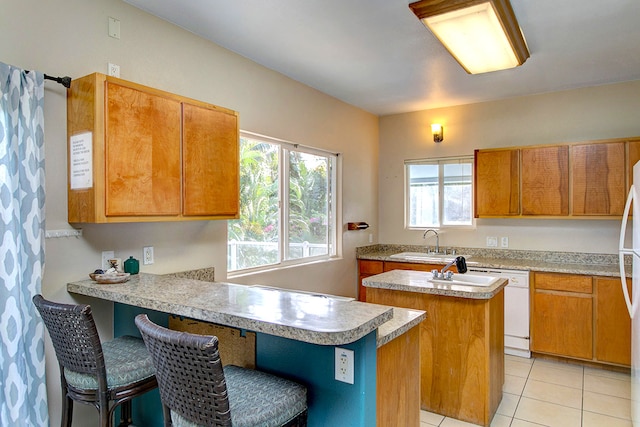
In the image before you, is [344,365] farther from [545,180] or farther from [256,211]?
[545,180]

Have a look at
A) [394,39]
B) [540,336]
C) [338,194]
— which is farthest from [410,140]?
[540,336]

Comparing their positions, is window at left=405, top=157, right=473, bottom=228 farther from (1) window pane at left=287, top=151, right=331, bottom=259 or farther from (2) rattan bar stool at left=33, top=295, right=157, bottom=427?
(2) rattan bar stool at left=33, top=295, right=157, bottom=427

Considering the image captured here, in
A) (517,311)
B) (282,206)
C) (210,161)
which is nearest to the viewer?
(210,161)

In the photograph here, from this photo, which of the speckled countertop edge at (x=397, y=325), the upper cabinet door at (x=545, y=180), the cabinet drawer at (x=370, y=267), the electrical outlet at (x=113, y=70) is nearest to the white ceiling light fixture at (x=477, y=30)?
the upper cabinet door at (x=545, y=180)

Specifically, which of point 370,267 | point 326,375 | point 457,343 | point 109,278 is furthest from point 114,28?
point 370,267

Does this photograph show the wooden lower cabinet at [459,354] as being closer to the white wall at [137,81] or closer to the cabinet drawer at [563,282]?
the cabinet drawer at [563,282]

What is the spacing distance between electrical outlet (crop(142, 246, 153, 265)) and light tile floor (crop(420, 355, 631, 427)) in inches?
82.6

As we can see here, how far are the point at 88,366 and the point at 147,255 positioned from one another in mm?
1004

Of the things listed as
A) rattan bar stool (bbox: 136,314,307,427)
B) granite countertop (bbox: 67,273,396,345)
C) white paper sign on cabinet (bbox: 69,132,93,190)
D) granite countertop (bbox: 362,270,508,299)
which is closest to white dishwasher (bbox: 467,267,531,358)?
granite countertop (bbox: 362,270,508,299)

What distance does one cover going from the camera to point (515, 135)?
4434mm

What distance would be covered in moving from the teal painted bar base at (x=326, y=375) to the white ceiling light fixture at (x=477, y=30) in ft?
5.91

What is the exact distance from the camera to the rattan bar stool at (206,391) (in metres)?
1.21

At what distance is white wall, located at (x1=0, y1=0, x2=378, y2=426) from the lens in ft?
6.85

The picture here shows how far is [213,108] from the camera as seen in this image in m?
2.60
